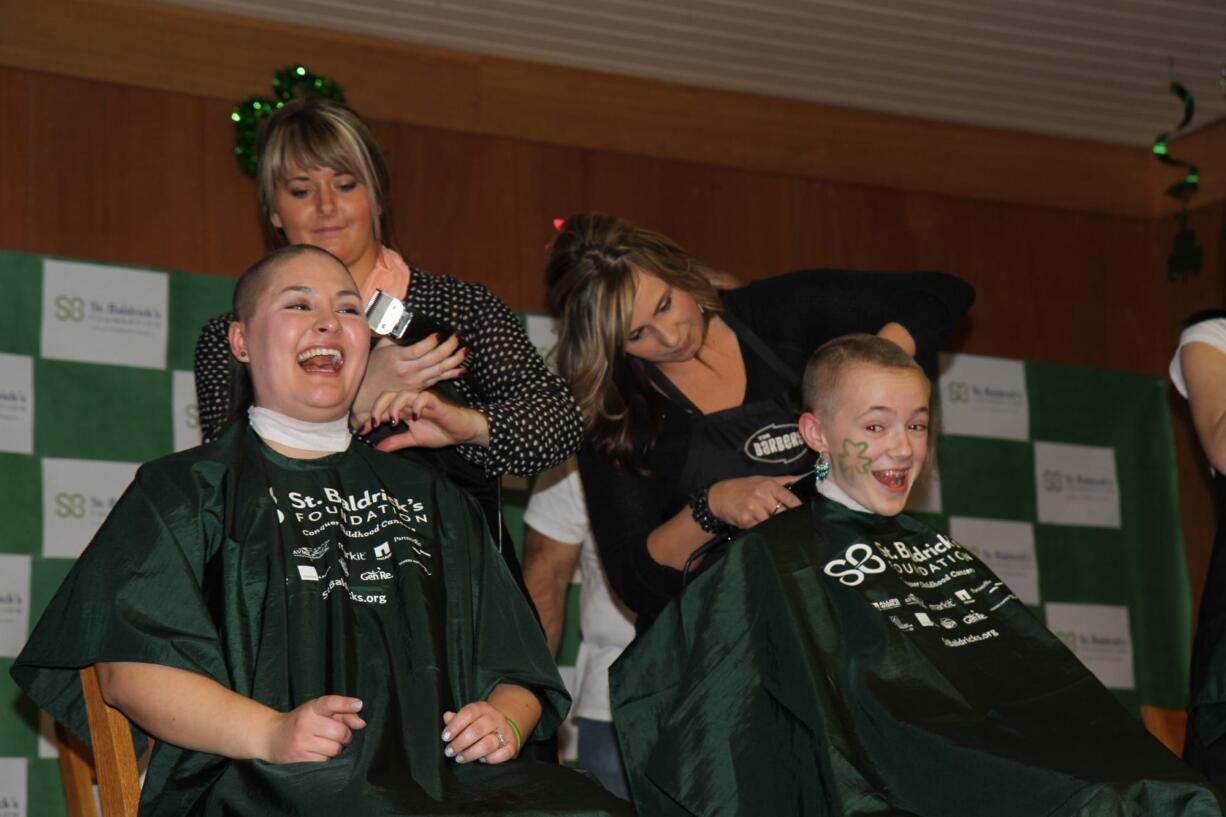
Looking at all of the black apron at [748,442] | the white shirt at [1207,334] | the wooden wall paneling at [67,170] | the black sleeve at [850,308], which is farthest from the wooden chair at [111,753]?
the wooden wall paneling at [67,170]

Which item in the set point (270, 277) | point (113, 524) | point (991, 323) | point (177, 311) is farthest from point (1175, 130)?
point (113, 524)

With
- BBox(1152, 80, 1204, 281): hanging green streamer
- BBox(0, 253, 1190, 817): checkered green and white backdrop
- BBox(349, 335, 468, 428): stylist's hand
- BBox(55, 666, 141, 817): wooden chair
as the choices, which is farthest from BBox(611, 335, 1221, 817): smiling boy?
BBox(1152, 80, 1204, 281): hanging green streamer

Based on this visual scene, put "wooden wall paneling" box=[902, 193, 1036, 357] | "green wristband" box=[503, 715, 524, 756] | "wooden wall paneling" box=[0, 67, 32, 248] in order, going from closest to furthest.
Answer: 1. "green wristband" box=[503, 715, 524, 756]
2. "wooden wall paneling" box=[0, 67, 32, 248]
3. "wooden wall paneling" box=[902, 193, 1036, 357]

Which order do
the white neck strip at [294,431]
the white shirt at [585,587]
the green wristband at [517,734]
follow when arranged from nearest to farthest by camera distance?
the green wristband at [517,734], the white neck strip at [294,431], the white shirt at [585,587]

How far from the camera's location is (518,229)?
4.31 m

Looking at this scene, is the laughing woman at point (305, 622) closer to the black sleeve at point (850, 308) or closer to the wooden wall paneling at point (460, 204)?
the black sleeve at point (850, 308)

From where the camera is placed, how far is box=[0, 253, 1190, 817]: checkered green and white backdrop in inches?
141

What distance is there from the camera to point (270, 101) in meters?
3.85

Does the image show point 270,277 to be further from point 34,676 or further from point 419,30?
point 419,30

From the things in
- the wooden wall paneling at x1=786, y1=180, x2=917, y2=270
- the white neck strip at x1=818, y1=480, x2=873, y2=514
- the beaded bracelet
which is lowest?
the beaded bracelet

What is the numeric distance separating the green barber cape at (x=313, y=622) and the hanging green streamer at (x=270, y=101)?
67.9 inches

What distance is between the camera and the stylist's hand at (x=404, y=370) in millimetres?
2494

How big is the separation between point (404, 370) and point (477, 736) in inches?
27.2

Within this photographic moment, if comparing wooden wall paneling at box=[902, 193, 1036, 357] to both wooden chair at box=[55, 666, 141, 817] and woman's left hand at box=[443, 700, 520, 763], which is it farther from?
wooden chair at box=[55, 666, 141, 817]
